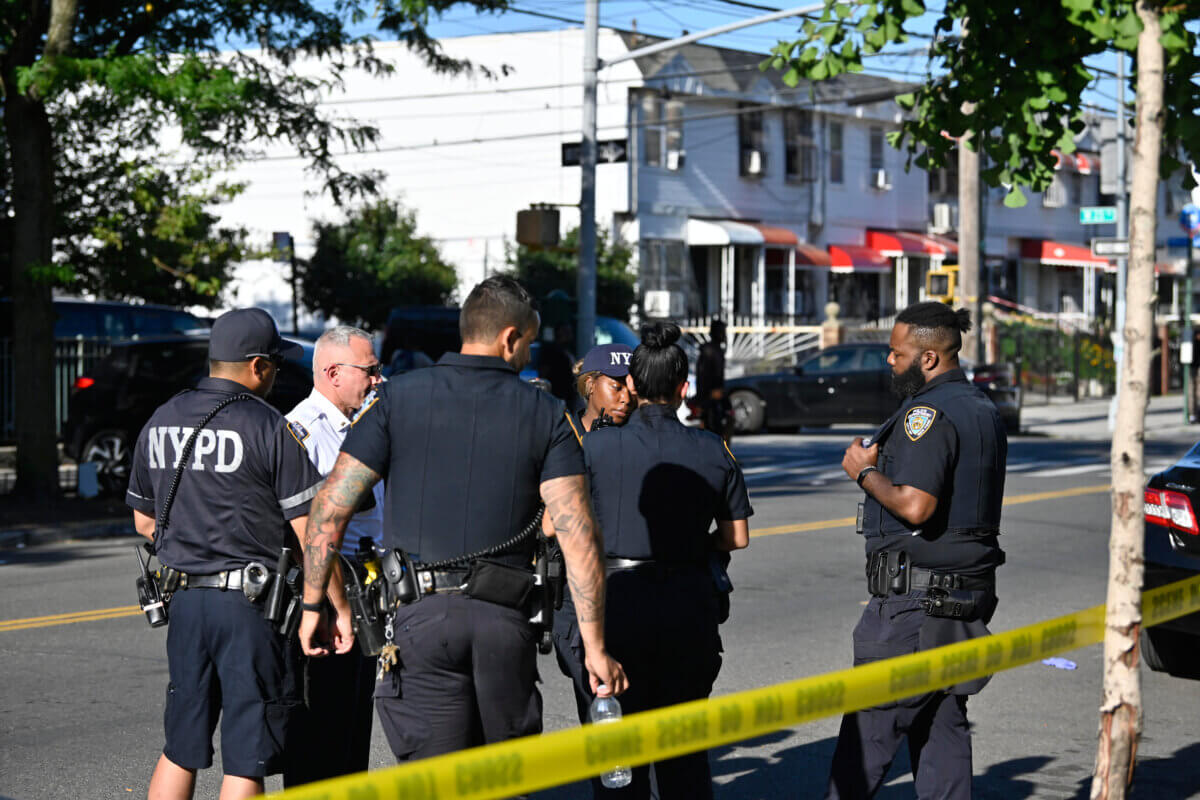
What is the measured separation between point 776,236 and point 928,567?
3471 cm

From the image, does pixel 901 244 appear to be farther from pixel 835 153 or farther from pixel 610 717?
pixel 610 717

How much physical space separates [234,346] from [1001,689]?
482 centimetres

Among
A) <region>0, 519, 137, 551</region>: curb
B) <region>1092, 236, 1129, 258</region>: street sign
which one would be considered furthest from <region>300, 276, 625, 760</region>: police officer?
<region>1092, 236, 1129, 258</region>: street sign

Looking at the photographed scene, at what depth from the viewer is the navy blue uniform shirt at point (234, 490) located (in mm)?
4551

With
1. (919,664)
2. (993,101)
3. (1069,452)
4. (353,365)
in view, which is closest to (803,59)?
(993,101)

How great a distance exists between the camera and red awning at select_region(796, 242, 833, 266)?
4038 cm

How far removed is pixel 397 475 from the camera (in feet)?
13.5

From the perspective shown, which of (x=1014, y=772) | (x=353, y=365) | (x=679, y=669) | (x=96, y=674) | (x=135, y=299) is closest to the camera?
(x=679, y=669)

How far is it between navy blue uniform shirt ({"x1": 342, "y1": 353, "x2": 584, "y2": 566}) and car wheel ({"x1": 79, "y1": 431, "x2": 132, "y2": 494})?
1254cm

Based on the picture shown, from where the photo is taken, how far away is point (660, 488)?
4660 mm

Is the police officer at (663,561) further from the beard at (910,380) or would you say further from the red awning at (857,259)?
the red awning at (857,259)

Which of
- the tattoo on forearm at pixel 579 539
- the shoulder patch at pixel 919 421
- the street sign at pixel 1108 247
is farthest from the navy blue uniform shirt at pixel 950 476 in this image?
the street sign at pixel 1108 247

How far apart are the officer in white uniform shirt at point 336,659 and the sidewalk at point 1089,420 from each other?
2095cm

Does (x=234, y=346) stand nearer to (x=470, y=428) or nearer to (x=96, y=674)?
(x=470, y=428)
